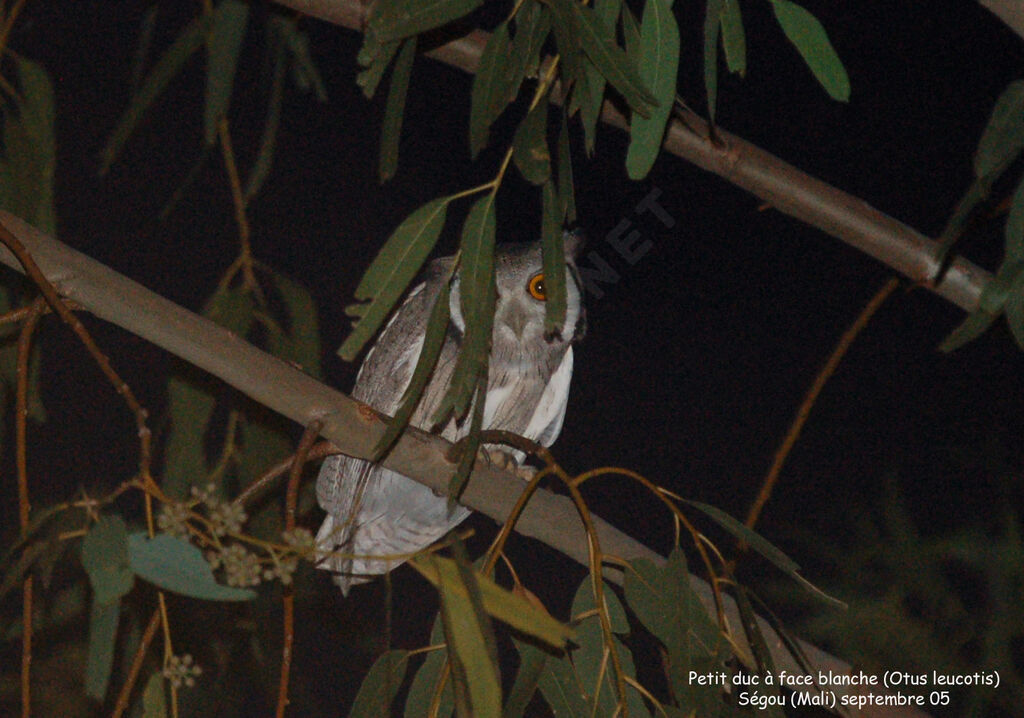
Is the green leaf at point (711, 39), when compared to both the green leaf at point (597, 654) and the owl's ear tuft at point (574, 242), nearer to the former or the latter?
the green leaf at point (597, 654)

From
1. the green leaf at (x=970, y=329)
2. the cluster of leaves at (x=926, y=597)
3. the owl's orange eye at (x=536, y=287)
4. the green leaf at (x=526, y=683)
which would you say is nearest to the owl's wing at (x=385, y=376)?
the owl's orange eye at (x=536, y=287)

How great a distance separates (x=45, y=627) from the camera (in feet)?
3.57

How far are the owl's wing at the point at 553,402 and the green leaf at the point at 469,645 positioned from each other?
0.77 meters

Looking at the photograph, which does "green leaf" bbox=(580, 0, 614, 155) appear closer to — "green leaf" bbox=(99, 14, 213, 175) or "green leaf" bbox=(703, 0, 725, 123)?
"green leaf" bbox=(703, 0, 725, 123)

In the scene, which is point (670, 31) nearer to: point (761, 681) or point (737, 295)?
point (761, 681)

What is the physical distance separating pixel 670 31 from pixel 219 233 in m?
1.32

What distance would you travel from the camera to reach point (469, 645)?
0.40 m

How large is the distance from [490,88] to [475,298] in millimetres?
128

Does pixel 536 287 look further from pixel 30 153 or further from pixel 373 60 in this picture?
pixel 30 153

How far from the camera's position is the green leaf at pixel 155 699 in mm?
629

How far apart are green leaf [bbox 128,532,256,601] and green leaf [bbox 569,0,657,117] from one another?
1.10 ft

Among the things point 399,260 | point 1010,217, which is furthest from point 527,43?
point 1010,217

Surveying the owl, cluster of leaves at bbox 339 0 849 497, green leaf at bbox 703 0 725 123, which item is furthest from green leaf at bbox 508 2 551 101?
the owl

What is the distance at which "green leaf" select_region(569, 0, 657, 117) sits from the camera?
1.70ft
